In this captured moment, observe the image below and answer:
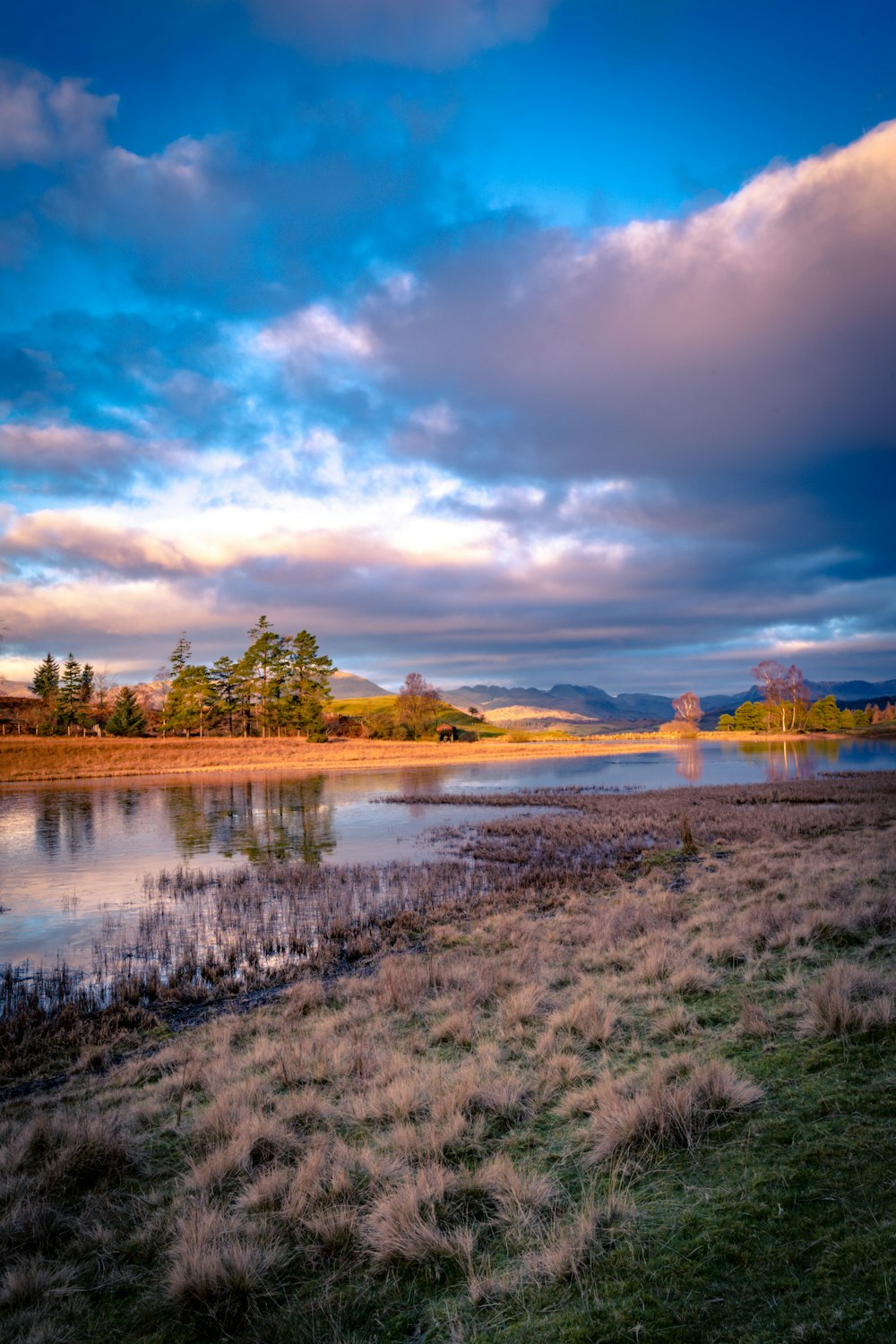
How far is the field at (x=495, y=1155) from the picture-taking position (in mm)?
3559

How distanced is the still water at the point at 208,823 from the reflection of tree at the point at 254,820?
0.33 ft

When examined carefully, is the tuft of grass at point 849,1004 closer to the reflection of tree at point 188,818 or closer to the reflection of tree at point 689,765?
the reflection of tree at point 188,818

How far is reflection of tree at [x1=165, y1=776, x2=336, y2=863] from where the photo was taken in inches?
1056

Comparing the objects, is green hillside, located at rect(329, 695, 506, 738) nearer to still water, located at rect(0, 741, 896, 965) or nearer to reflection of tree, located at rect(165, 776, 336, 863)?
still water, located at rect(0, 741, 896, 965)

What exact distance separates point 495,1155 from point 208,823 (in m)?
31.8

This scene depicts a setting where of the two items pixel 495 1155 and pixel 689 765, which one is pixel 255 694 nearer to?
pixel 689 765

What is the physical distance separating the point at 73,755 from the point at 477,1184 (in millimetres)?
72999

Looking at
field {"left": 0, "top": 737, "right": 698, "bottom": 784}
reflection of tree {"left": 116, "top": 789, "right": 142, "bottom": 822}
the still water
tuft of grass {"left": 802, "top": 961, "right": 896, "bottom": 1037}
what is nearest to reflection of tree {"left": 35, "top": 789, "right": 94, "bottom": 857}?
the still water

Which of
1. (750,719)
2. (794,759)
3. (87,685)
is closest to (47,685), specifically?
(87,685)

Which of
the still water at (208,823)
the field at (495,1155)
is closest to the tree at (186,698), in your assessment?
the still water at (208,823)

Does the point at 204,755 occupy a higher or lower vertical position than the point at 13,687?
lower

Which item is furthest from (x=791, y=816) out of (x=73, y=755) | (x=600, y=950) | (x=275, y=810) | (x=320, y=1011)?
(x=73, y=755)

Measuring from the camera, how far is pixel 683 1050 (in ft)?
21.7

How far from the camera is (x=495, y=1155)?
5160mm
